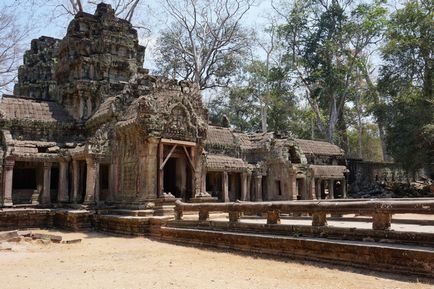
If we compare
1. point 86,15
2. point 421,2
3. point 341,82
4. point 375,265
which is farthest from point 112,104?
point 421,2

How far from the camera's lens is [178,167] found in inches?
755

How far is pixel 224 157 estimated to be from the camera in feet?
86.4

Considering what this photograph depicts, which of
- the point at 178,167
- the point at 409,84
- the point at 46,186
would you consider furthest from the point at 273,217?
the point at 409,84

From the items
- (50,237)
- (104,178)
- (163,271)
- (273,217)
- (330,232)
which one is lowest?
(163,271)

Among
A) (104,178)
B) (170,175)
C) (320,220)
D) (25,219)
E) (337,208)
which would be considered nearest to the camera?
(337,208)

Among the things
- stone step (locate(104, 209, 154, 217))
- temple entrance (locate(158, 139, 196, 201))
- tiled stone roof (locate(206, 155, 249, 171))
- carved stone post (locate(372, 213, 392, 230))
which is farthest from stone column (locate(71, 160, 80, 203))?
carved stone post (locate(372, 213, 392, 230))

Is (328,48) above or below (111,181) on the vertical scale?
above

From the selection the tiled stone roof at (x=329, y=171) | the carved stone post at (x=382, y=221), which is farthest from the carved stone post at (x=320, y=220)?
the tiled stone roof at (x=329, y=171)

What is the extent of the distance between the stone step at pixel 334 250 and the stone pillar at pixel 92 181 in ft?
22.7

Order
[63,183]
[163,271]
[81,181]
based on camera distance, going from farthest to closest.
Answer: [81,181], [63,183], [163,271]

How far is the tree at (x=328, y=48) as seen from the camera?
121 feet

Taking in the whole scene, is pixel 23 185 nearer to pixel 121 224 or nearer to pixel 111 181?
pixel 111 181

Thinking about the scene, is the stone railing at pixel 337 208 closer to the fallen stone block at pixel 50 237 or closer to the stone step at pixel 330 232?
the stone step at pixel 330 232

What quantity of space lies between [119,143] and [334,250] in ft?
39.9
